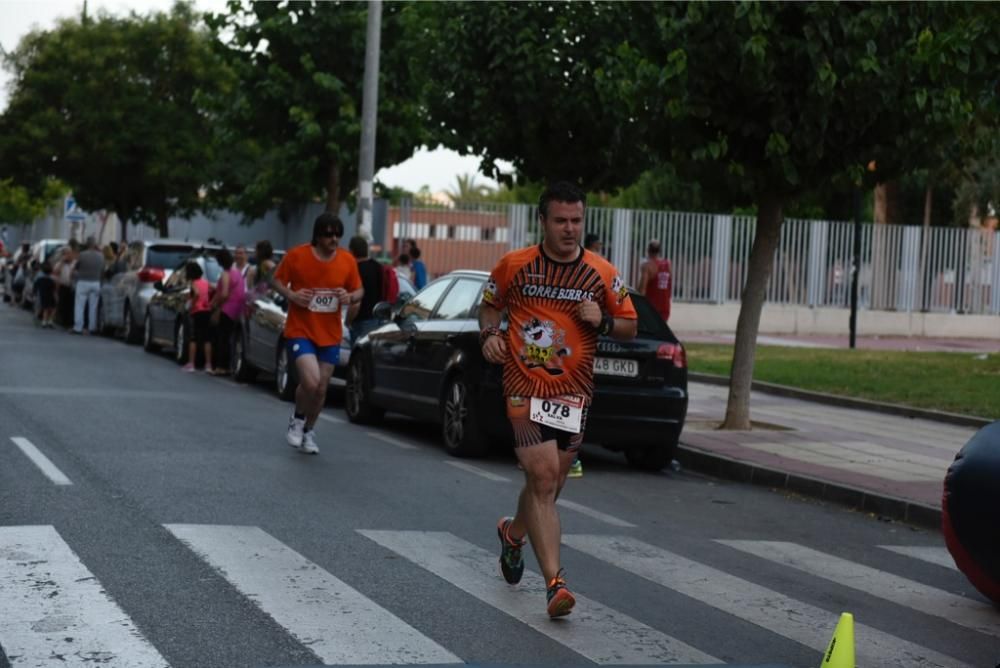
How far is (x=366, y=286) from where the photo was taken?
17.6m

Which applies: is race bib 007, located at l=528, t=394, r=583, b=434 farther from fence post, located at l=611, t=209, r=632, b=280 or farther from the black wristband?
fence post, located at l=611, t=209, r=632, b=280

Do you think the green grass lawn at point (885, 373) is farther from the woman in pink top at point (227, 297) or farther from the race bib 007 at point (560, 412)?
the race bib 007 at point (560, 412)

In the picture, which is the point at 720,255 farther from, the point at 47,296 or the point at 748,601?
the point at 748,601

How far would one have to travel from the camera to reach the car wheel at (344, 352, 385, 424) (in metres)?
15.6

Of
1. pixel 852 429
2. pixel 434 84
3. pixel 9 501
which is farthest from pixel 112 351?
pixel 9 501

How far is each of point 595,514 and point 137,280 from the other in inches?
703

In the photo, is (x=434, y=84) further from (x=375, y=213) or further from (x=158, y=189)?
(x=158, y=189)

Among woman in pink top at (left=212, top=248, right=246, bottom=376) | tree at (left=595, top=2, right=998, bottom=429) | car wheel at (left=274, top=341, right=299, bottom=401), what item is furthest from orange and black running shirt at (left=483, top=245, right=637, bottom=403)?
woman in pink top at (left=212, top=248, right=246, bottom=376)

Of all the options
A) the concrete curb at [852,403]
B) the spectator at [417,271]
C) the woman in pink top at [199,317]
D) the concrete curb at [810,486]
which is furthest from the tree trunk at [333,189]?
the concrete curb at [810,486]

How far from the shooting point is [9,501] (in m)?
9.41

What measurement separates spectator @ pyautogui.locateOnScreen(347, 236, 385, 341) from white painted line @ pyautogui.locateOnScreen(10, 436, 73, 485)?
210 inches

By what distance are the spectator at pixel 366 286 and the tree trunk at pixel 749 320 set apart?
3773mm

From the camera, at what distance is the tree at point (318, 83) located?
104 ft

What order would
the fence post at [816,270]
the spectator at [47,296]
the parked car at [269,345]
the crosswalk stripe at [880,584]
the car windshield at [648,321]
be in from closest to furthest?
the crosswalk stripe at [880,584] < the car windshield at [648,321] < the parked car at [269,345] < the spectator at [47,296] < the fence post at [816,270]
